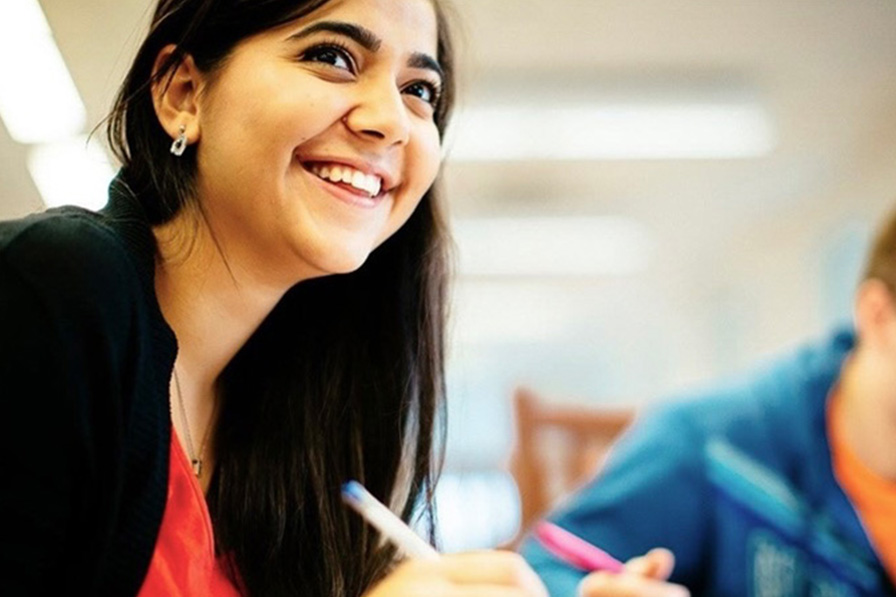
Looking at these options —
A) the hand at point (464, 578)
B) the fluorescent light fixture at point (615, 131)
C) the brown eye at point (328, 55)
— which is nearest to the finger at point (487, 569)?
the hand at point (464, 578)


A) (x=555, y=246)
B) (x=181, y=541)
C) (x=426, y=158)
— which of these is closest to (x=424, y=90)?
(x=426, y=158)

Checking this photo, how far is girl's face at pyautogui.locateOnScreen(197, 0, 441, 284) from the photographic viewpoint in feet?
2.61

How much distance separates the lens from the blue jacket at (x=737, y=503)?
3.66 feet

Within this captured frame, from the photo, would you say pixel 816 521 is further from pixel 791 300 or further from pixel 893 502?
pixel 791 300

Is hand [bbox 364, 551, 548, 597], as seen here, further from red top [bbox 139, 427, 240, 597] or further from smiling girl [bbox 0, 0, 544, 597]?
red top [bbox 139, 427, 240, 597]

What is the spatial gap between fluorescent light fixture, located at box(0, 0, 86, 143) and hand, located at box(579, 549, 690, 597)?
193 centimetres

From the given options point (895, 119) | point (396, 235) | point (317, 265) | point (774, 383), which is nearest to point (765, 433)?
point (774, 383)

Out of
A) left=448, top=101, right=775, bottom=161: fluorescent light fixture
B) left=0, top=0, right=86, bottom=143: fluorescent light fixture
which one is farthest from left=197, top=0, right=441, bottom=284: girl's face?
left=448, top=101, right=775, bottom=161: fluorescent light fixture

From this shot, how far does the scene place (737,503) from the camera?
115 cm

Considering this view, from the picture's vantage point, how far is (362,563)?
3.06 feet

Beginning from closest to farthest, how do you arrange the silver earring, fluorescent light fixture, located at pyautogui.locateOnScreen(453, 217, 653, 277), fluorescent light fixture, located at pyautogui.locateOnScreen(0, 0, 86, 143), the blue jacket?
the silver earring, the blue jacket, fluorescent light fixture, located at pyautogui.locateOnScreen(0, 0, 86, 143), fluorescent light fixture, located at pyautogui.locateOnScreen(453, 217, 653, 277)

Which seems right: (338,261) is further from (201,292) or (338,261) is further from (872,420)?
(872,420)

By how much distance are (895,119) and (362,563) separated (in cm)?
451

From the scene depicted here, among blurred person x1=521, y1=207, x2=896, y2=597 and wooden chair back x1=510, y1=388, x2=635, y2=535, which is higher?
blurred person x1=521, y1=207, x2=896, y2=597
